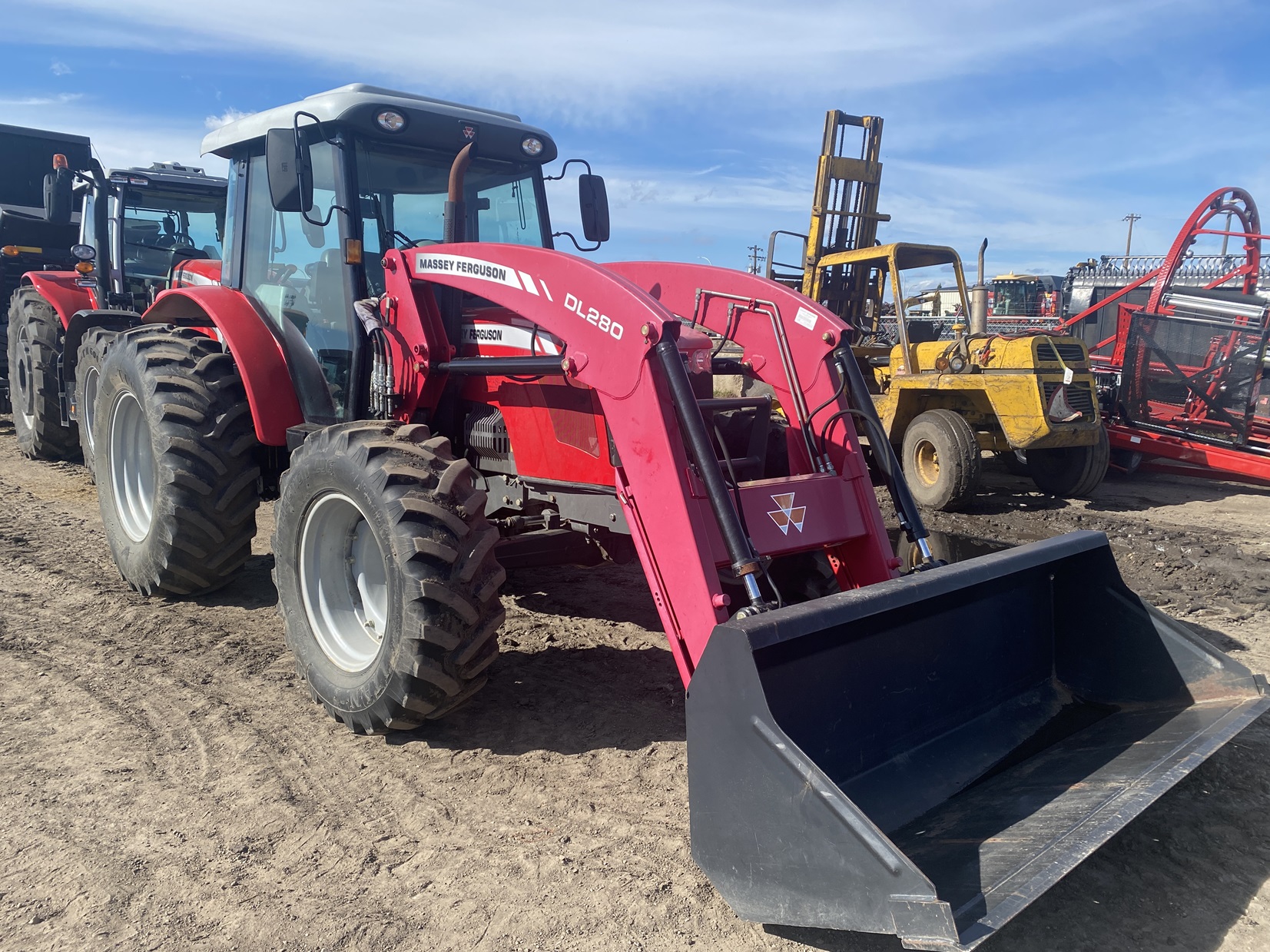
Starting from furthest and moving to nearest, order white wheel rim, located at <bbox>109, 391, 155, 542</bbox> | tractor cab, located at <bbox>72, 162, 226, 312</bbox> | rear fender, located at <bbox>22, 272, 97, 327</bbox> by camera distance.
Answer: rear fender, located at <bbox>22, 272, 97, 327</bbox> < tractor cab, located at <bbox>72, 162, 226, 312</bbox> < white wheel rim, located at <bbox>109, 391, 155, 542</bbox>

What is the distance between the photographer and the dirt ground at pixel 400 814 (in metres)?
2.51

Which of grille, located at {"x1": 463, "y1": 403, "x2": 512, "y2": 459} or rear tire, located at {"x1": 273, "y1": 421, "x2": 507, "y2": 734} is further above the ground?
grille, located at {"x1": 463, "y1": 403, "x2": 512, "y2": 459}

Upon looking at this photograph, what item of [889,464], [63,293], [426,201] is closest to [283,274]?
[426,201]

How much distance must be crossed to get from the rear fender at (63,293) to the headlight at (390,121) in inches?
205

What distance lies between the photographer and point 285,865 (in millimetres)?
2773

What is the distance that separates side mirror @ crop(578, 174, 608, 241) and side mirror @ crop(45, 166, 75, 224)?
4452 millimetres

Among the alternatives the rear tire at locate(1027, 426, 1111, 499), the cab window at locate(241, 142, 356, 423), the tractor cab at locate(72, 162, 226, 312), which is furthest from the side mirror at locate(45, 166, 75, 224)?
the rear tire at locate(1027, 426, 1111, 499)

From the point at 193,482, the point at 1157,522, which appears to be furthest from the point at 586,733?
the point at 1157,522

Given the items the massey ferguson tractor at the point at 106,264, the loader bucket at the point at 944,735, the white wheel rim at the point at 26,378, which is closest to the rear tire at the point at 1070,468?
the loader bucket at the point at 944,735

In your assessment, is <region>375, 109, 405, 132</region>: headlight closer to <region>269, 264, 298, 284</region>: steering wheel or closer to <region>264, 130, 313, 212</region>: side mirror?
<region>264, 130, 313, 212</region>: side mirror

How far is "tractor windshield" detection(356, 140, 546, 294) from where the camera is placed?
14.0 ft

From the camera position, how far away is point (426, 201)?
4.49m

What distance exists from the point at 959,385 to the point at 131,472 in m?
7.00

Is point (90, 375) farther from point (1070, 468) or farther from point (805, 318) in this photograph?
point (1070, 468)
